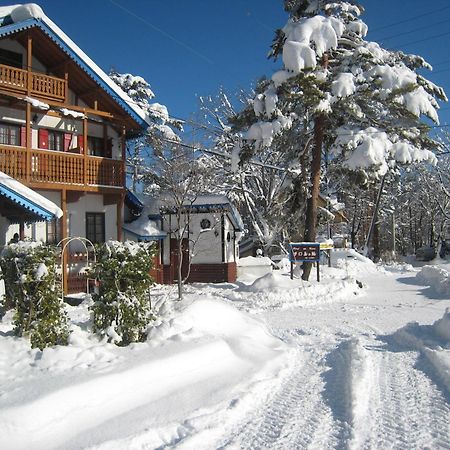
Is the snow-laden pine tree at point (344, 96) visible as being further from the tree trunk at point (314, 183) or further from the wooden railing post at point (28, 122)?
the wooden railing post at point (28, 122)

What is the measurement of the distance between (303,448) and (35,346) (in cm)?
387

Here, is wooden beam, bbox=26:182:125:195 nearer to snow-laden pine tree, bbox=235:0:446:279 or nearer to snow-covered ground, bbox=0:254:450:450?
snow-laden pine tree, bbox=235:0:446:279

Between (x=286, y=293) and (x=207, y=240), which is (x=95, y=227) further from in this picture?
(x=286, y=293)

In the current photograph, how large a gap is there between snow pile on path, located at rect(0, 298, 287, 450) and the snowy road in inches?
23.8

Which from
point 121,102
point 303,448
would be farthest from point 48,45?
point 303,448

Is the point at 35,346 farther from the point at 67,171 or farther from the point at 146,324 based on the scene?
the point at 67,171

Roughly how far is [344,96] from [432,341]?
10.4 metres

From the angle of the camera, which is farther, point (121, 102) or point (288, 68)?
point (121, 102)

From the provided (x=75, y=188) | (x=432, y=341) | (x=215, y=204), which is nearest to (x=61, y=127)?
(x=75, y=188)

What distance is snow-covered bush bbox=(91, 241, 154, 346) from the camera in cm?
688

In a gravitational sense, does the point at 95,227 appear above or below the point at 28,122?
below

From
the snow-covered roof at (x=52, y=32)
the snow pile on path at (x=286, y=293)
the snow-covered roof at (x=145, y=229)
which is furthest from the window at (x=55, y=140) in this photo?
the snow pile on path at (x=286, y=293)

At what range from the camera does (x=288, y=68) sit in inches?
616

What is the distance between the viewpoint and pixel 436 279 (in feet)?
58.3
